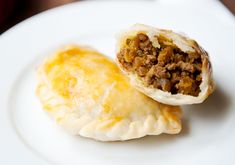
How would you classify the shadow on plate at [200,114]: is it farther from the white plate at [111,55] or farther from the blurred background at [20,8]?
the blurred background at [20,8]

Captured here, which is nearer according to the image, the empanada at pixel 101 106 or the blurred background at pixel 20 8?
the empanada at pixel 101 106

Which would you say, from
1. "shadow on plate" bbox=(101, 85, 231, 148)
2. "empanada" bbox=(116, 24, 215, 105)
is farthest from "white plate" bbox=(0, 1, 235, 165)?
"empanada" bbox=(116, 24, 215, 105)

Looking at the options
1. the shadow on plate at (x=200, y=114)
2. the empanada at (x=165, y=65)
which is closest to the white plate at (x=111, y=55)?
the shadow on plate at (x=200, y=114)

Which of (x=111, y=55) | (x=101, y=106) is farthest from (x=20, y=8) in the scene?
(x=101, y=106)

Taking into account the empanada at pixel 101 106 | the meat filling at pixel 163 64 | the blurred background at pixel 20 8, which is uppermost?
the meat filling at pixel 163 64

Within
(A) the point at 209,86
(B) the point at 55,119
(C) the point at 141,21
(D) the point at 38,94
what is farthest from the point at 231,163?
(C) the point at 141,21

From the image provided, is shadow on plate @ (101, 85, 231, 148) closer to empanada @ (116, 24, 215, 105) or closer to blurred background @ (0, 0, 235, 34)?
empanada @ (116, 24, 215, 105)

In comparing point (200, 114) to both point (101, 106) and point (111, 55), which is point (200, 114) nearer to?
point (101, 106)
